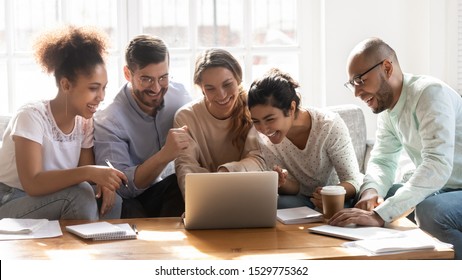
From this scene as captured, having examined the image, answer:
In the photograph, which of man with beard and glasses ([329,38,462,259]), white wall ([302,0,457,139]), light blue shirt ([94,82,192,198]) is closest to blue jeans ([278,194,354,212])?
man with beard and glasses ([329,38,462,259])

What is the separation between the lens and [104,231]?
2580 millimetres

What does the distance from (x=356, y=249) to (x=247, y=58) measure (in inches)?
91.0

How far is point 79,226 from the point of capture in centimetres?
270

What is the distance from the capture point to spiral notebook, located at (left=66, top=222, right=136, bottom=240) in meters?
2.56

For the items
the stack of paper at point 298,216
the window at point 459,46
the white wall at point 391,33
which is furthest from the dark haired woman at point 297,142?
the window at point 459,46

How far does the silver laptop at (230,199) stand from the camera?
2.65m

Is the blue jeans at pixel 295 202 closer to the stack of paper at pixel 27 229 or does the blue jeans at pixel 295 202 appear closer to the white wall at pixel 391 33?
the stack of paper at pixel 27 229

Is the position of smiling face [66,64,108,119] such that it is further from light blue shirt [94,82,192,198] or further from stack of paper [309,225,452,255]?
stack of paper [309,225,452,255]

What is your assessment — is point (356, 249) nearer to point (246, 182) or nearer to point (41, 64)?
point (246, 182)

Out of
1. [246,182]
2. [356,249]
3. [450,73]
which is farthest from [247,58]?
→ [356,249]

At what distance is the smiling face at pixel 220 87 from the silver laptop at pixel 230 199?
661mm

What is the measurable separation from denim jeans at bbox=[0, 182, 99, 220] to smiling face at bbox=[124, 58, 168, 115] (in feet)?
2.00

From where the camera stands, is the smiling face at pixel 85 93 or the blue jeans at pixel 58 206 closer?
the blue jeans at pixel 58 206

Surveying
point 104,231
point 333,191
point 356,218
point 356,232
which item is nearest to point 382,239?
point 356,232
